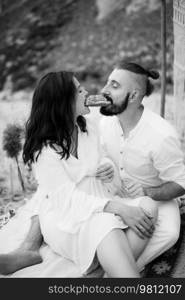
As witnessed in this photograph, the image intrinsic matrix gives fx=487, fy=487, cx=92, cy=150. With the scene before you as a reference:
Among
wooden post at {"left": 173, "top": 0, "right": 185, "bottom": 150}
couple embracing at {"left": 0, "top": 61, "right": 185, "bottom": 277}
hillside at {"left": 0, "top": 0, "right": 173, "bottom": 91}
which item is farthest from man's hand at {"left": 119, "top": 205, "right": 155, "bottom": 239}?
hillside at {"left": 0, "top": 0, "right": 173, "bottom": 91}

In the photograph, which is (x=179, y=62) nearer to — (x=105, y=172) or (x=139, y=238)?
(x=105, y=172)

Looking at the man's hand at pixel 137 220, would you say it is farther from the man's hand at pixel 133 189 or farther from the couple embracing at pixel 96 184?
the man's hand at pixel 133 189

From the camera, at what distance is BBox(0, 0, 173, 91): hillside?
16.1 feet

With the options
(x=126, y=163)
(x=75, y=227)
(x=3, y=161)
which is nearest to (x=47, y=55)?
(x=3, y=161)

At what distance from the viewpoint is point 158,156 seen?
209cm

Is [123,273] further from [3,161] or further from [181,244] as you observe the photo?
[3,161]

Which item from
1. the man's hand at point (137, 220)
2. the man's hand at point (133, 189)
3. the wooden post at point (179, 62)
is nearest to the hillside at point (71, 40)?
the wooden post at point (179, 62)

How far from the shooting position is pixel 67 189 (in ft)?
6.42

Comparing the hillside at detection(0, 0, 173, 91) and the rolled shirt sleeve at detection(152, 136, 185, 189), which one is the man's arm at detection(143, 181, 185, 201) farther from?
the hillside at detection(0, 0, 173, 91)

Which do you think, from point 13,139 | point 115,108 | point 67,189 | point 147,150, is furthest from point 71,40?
point 67,189

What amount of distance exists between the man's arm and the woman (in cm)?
13

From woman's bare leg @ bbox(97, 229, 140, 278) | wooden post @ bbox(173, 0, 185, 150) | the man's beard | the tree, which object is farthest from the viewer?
the tree

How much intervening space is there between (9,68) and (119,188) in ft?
10.2

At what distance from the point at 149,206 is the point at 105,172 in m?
0.23
